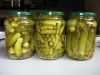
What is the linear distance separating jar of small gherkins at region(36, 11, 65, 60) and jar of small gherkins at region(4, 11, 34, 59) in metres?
0.03

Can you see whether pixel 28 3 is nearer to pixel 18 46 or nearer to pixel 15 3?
pixel 15 3

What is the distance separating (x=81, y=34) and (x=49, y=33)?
0.32 ft

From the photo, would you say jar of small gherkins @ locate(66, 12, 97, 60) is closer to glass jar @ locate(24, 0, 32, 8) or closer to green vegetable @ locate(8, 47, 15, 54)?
green vegetable @ locate(8, 47, 15, 54)

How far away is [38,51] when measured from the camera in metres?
0.59

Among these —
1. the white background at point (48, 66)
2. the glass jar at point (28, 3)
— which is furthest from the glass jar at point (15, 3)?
the white background at point (48, 66)

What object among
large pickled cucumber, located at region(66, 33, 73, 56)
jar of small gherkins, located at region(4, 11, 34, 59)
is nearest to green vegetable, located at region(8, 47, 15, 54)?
jar of small gherkins, located at region(4, 11, 34, 59)

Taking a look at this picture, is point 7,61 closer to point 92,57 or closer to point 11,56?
point 11,56

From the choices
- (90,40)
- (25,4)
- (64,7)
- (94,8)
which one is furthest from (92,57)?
(25,4)

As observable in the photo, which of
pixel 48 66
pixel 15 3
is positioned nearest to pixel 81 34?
pixel 48 66

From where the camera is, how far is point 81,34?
56cm

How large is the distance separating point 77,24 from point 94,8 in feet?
2.66

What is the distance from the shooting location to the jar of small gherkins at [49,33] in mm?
561

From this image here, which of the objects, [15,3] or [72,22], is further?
[15,3]

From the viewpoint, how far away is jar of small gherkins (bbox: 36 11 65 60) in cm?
56
